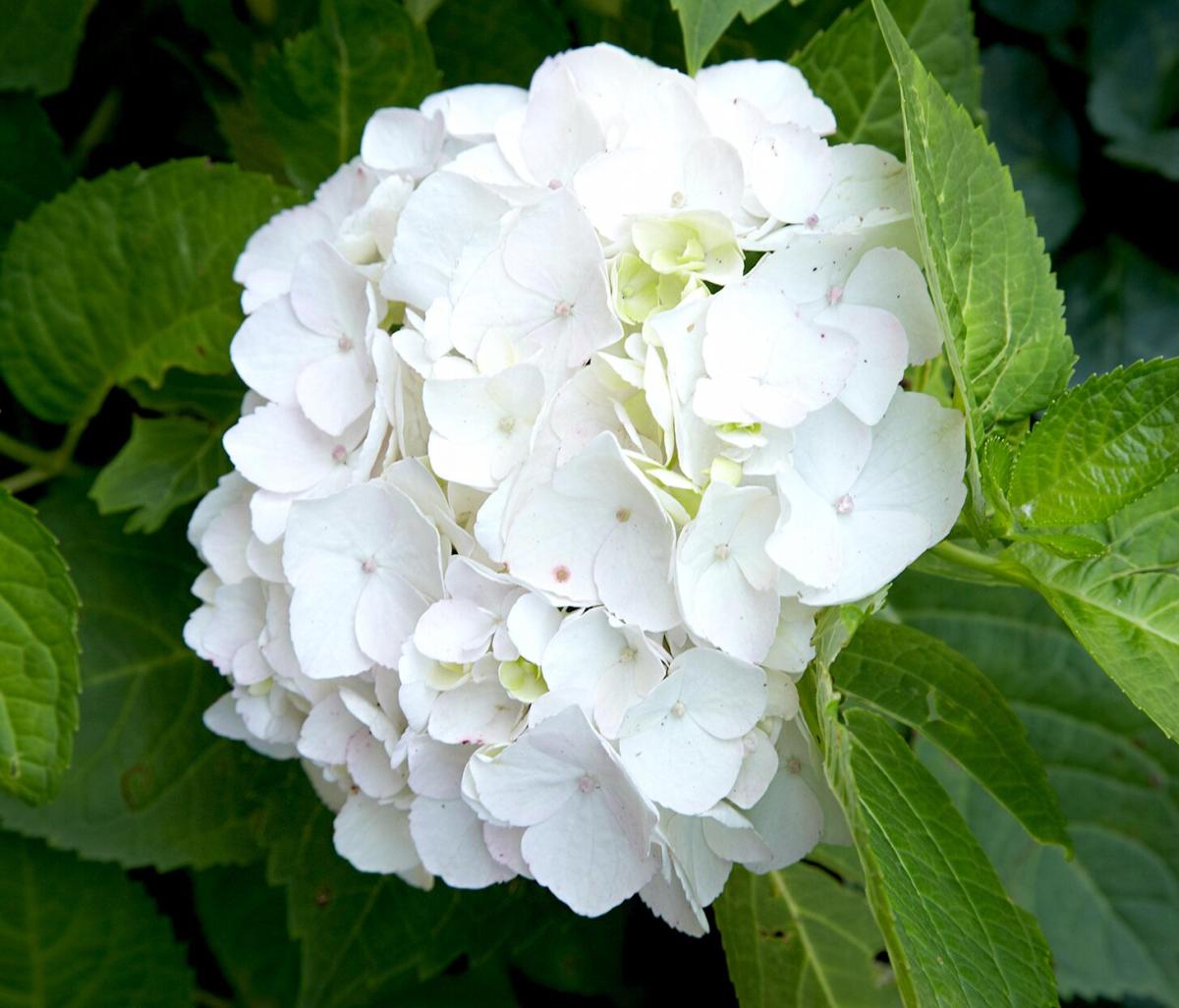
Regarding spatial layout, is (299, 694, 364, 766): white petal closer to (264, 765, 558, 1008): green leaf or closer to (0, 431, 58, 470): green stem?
(264, 765, 558, 1008): green leaf

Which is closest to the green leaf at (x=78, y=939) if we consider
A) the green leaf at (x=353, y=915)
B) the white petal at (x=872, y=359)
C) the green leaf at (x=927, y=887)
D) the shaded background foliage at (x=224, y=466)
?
the shaded background foliage at (x=224, y=466)

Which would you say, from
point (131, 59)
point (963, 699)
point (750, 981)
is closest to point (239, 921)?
point (750, 981)

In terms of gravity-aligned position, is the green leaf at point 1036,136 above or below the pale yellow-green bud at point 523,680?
below

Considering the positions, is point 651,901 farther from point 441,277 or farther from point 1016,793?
point 441,277

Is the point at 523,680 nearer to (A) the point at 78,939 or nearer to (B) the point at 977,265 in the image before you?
(B) the point at 977,265

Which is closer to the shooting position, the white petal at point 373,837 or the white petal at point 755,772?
the white petal at point 755,772

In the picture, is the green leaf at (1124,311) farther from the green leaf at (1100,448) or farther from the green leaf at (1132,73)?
the green leaf at (1100,448)

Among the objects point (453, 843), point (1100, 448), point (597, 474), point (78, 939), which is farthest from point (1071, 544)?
point (78, 939)
